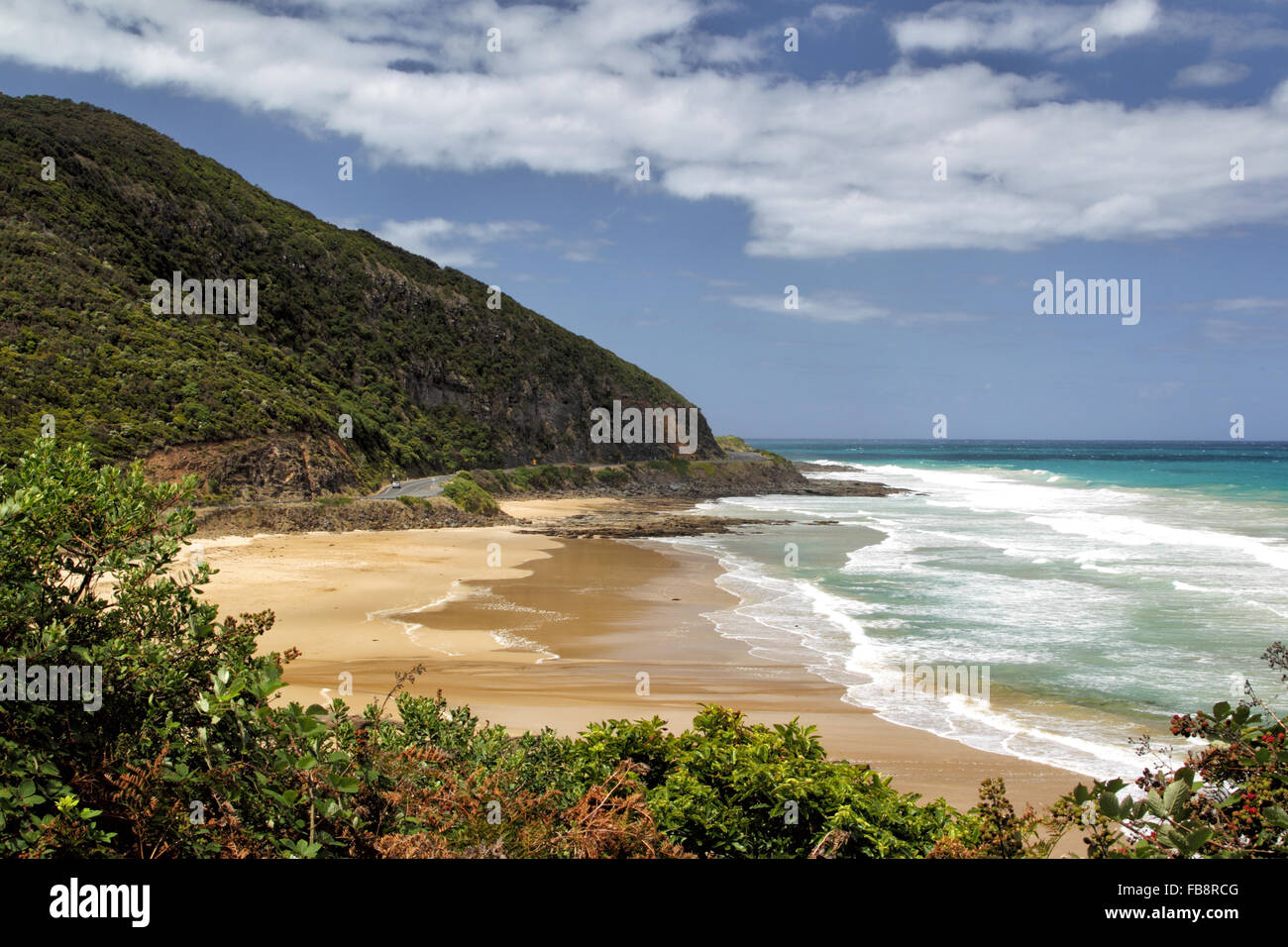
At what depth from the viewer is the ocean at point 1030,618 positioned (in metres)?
11.4

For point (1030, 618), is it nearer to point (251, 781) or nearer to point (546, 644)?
point (546, 644)

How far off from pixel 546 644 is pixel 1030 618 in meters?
10.7

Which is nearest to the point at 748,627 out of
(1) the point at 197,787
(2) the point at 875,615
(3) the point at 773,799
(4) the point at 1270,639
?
(2) the point at 875,615

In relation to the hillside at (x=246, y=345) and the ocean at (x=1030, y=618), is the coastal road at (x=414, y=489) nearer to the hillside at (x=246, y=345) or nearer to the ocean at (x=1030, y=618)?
the hillside at (x=246, y=345)

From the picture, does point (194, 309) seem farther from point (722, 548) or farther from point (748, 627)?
point (748, 627)

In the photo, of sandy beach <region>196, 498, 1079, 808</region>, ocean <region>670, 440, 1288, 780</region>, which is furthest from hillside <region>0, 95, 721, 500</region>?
ocean <region>670, 440, 1288, 780</region>

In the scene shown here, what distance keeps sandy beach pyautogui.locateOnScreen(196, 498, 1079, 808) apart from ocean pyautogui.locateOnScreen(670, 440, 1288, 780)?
0.88 m

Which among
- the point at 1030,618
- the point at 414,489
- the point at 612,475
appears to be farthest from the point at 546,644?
the point at 612,475

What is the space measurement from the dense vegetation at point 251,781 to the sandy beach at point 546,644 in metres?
3.89

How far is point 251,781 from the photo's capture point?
3.44 meters

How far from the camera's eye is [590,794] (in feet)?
13.3

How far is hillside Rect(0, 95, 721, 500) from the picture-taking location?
32188mm

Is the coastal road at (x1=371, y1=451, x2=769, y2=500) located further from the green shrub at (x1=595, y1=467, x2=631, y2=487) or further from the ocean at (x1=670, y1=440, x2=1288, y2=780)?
the green shrub at (x1=595, y1=467, x2=631, y2=487)

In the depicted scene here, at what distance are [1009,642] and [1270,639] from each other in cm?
482
